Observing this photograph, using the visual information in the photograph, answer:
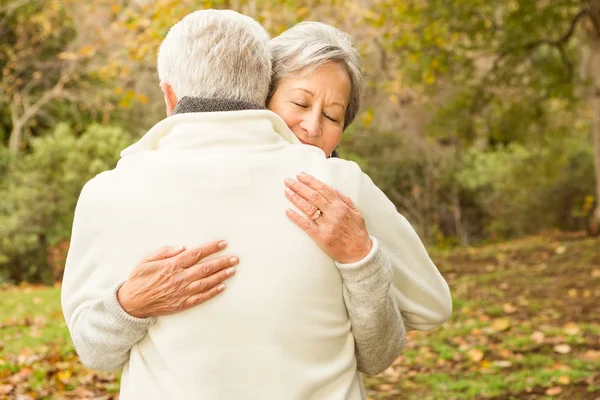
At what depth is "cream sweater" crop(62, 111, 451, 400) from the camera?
175cm

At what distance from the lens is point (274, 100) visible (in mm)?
2408

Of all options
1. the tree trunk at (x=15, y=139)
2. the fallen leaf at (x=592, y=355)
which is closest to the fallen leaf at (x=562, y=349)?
the fallen leaf at (x=592, y=355)

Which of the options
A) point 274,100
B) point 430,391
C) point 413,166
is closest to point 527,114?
point 413,166

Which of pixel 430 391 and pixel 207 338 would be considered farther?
pixel 430 391

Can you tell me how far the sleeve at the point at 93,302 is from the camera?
1.82m

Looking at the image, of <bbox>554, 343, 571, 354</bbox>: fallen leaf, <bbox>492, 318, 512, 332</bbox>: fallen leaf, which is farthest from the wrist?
<bbox>492, 318, 512, 332</bbox>: fallen leaf

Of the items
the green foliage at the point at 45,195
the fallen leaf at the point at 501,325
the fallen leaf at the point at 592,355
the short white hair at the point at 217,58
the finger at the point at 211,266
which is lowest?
the green foliage at the point at 45,195

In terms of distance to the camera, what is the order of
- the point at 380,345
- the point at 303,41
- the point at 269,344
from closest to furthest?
1. the point at 269,344
2. the point at 380,345
3. the point at 303,41

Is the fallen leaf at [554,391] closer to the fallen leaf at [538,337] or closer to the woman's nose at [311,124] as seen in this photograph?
the fallen leaf at [538,337]

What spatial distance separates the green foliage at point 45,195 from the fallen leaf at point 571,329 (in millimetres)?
11845

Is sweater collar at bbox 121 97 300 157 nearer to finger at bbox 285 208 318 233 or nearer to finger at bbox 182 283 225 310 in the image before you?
finger at bbox 285 208 318 233

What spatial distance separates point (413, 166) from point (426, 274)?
55.5 feet

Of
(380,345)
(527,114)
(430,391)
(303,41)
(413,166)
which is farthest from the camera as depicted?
(413,166)

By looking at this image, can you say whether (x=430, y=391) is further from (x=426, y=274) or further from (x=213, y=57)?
(x=213, y=57)
